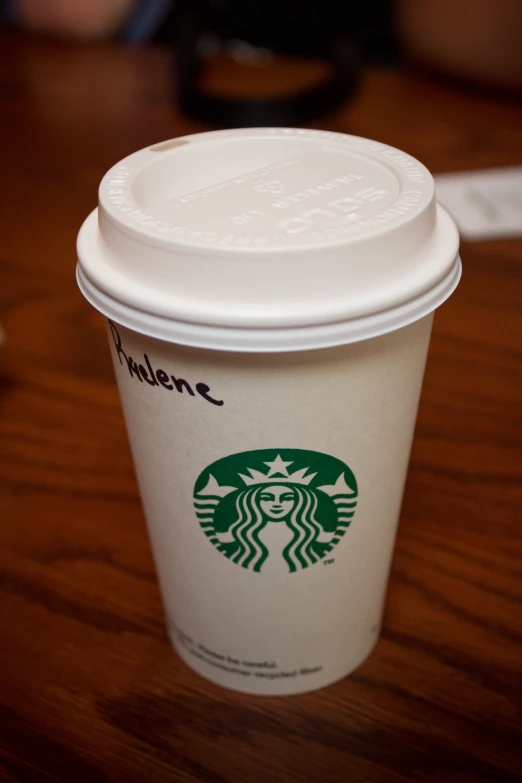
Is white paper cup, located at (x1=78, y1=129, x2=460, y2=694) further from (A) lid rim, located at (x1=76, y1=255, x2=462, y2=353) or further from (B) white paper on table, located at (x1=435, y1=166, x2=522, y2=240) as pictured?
(B) white paper on table, located at (x1=435, y1=166, x2=522, y2=240)

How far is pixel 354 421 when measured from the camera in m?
0.43

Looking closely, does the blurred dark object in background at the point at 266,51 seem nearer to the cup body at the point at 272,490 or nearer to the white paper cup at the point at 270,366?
the white paper cup at the point at 270,366

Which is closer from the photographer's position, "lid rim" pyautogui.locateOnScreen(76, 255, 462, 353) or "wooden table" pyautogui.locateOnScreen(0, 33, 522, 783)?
"lid rim" pyautogui.locateOnScreen(76, 255, 462, 353)

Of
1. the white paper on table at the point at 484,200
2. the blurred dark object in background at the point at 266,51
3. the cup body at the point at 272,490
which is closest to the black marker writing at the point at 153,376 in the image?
the cup body at the point at 272,490

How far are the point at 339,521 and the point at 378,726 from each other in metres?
0.16

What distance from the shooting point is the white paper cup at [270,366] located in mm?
377

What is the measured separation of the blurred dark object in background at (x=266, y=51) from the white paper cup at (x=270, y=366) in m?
0.81

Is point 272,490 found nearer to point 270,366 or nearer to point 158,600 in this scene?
point 270,366

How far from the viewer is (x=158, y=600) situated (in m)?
0.61

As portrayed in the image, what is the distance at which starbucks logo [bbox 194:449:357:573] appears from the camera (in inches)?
17.2

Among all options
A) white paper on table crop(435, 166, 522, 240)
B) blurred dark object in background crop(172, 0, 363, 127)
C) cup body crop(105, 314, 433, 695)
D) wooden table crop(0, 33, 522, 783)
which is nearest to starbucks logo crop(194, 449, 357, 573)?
cup body crop(105, 314, 433, 695)

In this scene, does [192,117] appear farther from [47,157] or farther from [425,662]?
[425,662]

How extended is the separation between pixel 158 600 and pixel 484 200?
80 centimetres

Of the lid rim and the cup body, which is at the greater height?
the lid rim
